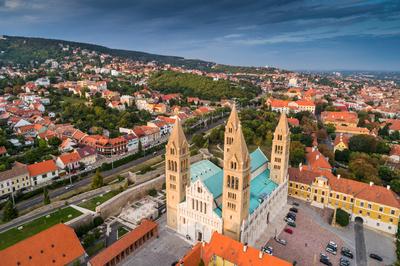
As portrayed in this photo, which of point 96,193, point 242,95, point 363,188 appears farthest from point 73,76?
point 363,188

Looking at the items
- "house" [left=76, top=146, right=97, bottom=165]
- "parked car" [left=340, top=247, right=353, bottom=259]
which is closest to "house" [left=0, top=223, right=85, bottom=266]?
"parked car" [left=340, top=247, right=353, bottom=259]

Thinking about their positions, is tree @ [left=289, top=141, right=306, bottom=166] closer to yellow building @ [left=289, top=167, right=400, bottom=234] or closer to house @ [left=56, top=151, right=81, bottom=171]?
yellow building @ [left=289, top=167, right=400, bottom=234]

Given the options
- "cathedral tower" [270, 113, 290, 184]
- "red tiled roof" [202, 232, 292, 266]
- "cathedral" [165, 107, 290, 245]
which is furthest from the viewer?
"cathedral tower" [270, 113, 290, 184]

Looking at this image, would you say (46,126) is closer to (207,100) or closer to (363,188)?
(207,100)

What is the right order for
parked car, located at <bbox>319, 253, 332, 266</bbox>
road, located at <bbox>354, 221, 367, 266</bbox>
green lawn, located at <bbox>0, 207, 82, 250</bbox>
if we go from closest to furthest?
parked car, located at <bbox>319, 253, 332, 266</bbox>
green lawn, located at <bbox>0, 207, 82, 250</bbox>
road, located at <bbox>354, 221, 367, 266</bbox>

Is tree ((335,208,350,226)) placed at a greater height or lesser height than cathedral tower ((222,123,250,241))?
lesser

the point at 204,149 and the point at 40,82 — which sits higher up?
the point at 40,82

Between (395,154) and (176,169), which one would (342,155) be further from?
(176,169)

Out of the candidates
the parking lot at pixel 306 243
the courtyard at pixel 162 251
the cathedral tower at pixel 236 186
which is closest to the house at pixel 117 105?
the courtyard at pixel 162 251
